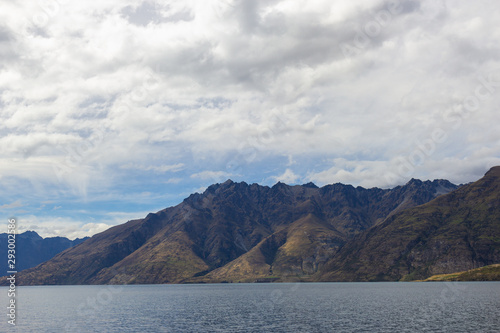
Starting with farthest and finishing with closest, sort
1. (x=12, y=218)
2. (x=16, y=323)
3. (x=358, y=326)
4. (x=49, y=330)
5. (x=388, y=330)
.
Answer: (x=16, y=323), (x=49, y=330), (x=358, y=326), (x=388, y=330), (x=12, y=218)

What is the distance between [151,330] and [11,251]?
145ft

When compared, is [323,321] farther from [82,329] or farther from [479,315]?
[82,329]

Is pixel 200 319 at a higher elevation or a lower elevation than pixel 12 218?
lower

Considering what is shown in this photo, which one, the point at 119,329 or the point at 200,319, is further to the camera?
the point at 200,319

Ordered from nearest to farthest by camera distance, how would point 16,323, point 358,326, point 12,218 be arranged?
1. point 12,218
2. point 358,326
3. point 16,323

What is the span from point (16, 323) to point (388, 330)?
409 feet

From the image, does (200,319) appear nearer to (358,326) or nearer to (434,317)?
(358,326)

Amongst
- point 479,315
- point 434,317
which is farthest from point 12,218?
point 479,315

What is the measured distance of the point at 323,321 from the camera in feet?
399

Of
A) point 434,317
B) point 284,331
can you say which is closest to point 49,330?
point 284,331

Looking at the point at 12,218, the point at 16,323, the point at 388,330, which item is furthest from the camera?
the point at 16,323

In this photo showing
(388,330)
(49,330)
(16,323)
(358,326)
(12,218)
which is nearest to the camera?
(12,218)

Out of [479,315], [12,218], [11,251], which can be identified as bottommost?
[479,315]

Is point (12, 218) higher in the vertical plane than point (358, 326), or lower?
higher
